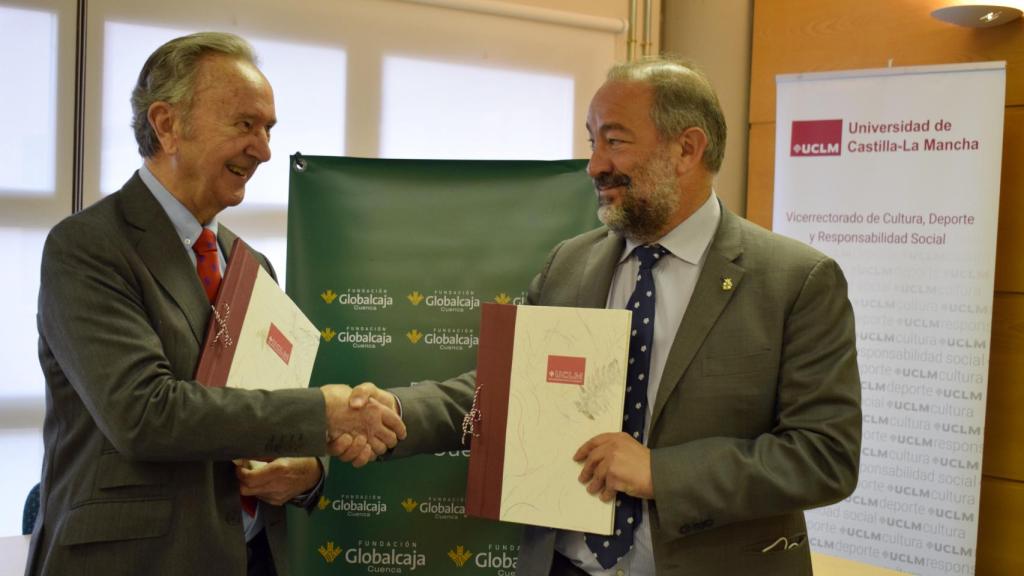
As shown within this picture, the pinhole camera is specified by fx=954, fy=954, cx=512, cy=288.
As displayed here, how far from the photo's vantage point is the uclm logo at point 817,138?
4844 millimetres

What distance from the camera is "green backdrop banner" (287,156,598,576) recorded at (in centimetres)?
330

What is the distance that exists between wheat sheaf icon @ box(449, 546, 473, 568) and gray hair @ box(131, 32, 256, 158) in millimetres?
1723

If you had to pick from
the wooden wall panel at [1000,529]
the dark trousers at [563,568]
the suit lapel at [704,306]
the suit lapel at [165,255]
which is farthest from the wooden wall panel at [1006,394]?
the suit lapel at [165,255]

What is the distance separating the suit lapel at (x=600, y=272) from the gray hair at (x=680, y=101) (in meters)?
0.31

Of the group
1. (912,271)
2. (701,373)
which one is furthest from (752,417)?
(912,271)

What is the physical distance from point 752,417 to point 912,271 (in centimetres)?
282

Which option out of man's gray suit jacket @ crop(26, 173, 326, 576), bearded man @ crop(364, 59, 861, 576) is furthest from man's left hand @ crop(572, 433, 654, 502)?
man's gray suit jacket @ crop(26, 173, 326, 576)

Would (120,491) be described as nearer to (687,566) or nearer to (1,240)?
(687,566)

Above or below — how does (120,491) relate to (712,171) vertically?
below

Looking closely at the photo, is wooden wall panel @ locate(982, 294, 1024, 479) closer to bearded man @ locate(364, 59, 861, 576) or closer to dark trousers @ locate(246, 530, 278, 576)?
bearded man @ locate(364, 59, 861, 576)

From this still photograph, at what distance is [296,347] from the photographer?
2469 mm

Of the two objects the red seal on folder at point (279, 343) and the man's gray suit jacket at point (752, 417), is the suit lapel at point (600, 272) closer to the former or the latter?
the man's gray suit jacket at point (752, 417)

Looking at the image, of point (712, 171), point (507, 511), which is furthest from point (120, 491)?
point (712, 171)

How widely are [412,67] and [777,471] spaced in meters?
3.41
